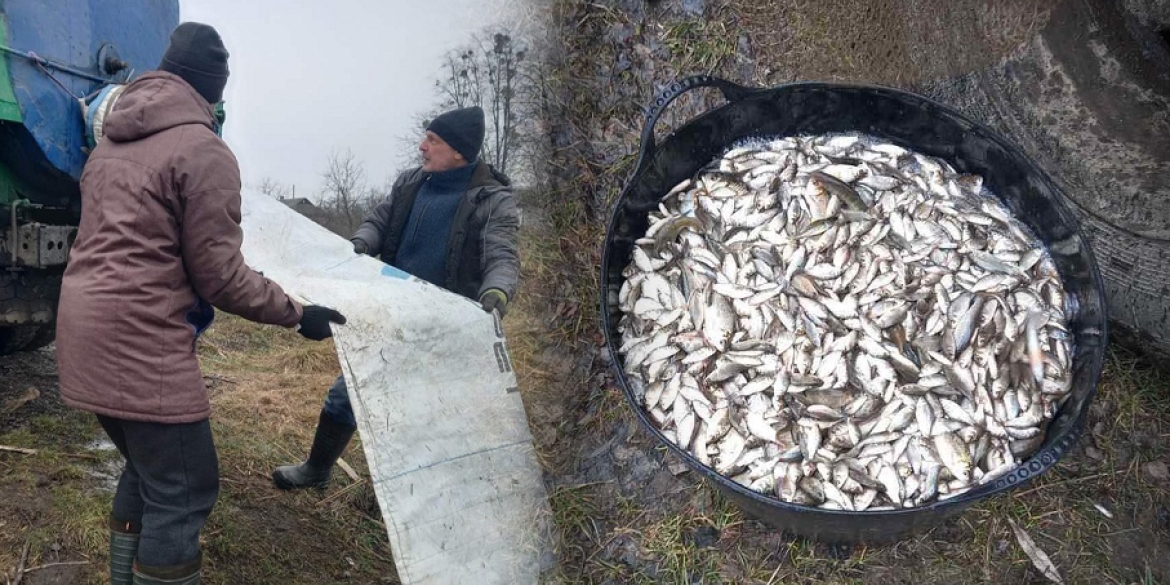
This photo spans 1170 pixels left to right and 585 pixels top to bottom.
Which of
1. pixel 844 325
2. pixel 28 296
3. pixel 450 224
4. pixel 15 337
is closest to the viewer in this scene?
pixel 844 325

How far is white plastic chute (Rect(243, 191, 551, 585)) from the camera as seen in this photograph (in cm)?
238

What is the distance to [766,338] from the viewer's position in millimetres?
2352

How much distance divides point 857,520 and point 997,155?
4.03 feet

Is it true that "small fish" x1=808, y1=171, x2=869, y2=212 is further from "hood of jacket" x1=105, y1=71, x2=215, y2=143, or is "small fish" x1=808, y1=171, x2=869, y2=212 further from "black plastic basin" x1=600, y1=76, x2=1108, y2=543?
"hood of jacket" x1=105, y1=71, x2=215, y2=143

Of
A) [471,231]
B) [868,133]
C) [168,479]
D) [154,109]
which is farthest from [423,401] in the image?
[868,133]

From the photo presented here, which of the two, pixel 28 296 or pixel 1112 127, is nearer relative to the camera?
pixel 1112 127

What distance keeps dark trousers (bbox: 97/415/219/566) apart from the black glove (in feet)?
1.34

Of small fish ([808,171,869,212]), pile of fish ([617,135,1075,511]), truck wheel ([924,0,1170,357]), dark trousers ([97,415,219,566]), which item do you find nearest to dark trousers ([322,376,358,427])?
dark trousers ([97,415,219,566])

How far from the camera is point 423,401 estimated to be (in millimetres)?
2469

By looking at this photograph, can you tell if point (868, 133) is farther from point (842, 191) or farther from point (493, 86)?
point (493, 86)

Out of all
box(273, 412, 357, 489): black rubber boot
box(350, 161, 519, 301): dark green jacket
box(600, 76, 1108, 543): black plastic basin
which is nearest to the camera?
box(600, 76, 1108, 543): black plastic basin

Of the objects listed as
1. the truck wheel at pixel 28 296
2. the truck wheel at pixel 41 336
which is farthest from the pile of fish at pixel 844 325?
the truck wheel at pixel 41 336

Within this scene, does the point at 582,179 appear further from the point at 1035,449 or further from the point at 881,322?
the point at 1035,449

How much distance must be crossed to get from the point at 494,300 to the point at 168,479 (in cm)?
110
